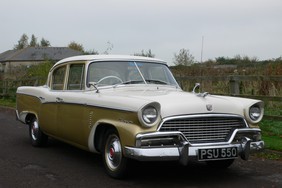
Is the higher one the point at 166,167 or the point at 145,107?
the point at 145,107

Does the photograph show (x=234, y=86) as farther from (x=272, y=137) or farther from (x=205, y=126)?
(x=205, y=126)

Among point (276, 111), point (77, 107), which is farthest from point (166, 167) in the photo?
point (276, 111)

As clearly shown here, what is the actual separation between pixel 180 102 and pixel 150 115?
0.46m

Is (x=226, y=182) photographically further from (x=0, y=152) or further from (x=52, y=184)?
(x=0, y=152)

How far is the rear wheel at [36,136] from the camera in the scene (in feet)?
26.8

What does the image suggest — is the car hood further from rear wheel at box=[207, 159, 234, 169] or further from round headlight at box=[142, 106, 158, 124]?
rear wheel at box=[207, 159, 234, 169]

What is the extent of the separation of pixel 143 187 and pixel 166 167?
4.07 ft

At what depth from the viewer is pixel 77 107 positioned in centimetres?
646

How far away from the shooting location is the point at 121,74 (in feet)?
22.1

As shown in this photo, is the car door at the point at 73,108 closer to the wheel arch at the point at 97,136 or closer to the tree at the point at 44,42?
the wheel arch at the point at 97,136

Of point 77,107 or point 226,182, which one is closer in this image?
point 226,182

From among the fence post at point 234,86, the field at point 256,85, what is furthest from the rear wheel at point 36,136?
the fence post at point 234,86

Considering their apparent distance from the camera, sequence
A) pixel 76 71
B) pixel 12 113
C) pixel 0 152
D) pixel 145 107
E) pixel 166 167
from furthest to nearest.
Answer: pixel 12 113
pixel 0 152
pixel 76 71
pixel 166 167
pixel 145 107

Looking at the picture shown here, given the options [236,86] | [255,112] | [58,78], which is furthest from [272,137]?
[58,78]
